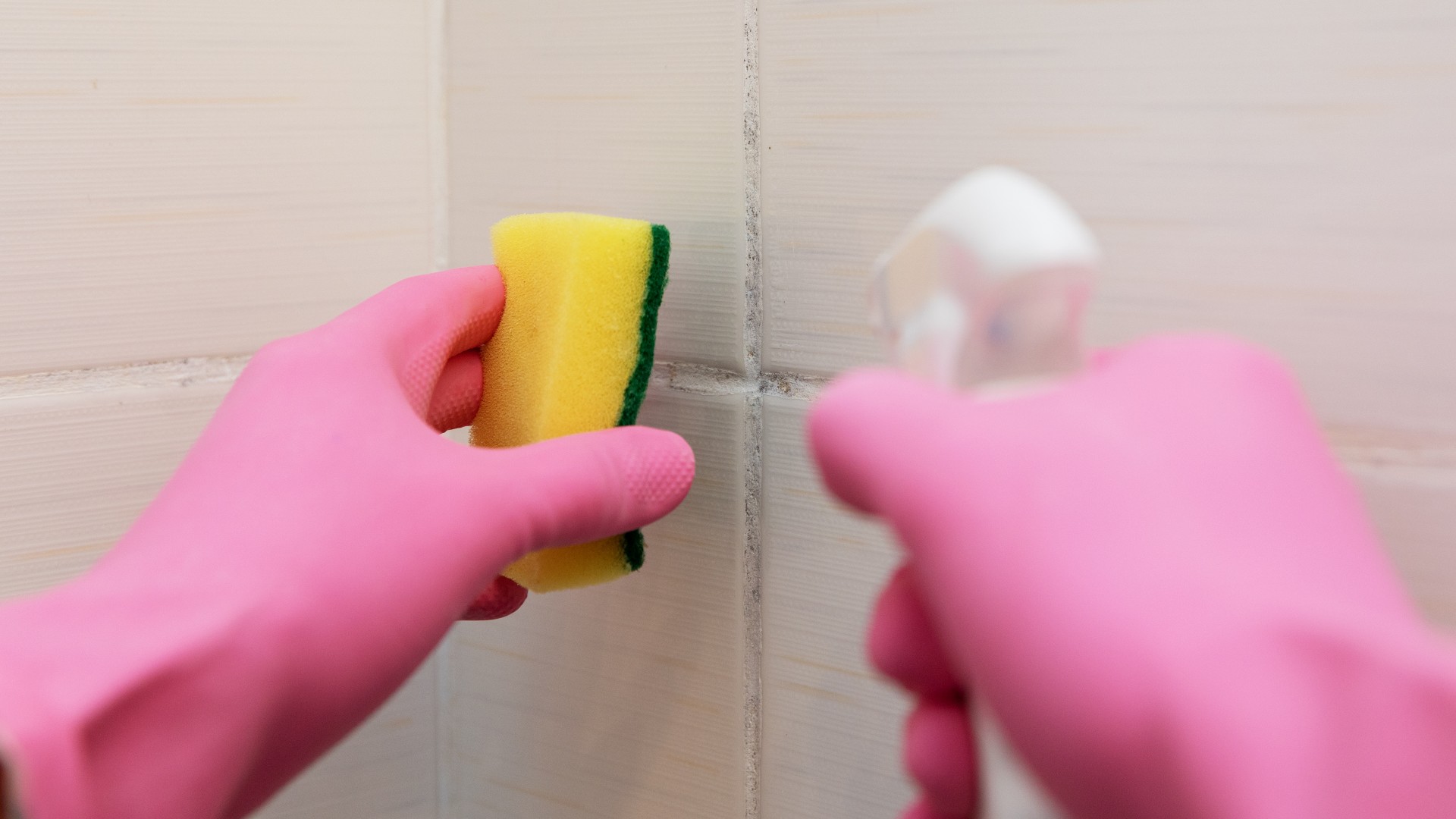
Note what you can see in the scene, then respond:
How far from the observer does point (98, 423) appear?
483 mm

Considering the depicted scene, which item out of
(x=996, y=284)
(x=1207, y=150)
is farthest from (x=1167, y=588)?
(x=1207, y=150)

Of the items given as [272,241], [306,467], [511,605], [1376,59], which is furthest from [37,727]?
[1376,59]

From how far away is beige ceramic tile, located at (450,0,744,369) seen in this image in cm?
46

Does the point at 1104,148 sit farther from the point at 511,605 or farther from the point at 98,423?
the point at 98,423

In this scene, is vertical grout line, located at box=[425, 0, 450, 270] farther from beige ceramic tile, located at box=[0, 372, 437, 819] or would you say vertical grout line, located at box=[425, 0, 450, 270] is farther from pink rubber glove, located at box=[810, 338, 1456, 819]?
pink rubber glove, located at box=[810, 338, 1456, 819]

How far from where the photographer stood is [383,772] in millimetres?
585

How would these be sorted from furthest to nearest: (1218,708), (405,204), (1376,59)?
(405,204)
(1376,59)
(1218,708)

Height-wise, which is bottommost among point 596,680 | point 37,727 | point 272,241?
point 596,680

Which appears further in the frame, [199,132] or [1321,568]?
[199,132]

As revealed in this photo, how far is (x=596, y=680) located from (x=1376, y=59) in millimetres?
413

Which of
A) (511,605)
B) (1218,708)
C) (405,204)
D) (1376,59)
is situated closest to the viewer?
(1218,708)

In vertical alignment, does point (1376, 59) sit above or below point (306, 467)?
above

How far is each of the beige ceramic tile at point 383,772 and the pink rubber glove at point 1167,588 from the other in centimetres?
40

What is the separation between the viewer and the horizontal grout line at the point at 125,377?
1.53 ft
